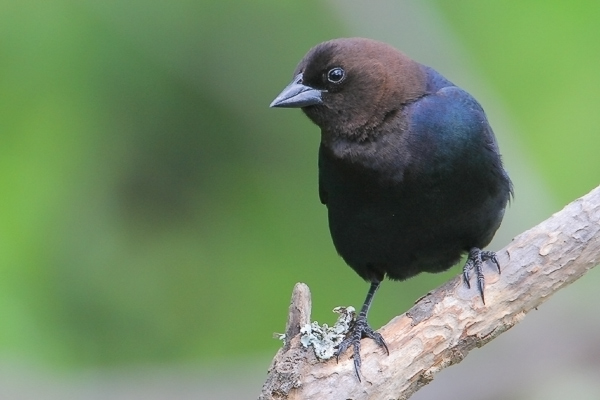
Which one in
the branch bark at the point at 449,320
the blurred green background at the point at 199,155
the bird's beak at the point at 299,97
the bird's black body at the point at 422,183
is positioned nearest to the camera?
the branch bark at the point at 449,320

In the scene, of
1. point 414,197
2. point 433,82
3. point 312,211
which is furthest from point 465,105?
point 312,211

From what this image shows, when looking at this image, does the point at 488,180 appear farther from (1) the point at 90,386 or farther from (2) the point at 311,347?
(1) the point at 90,386

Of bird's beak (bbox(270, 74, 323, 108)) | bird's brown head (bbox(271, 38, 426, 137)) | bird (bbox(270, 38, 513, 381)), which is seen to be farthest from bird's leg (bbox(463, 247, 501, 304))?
bird's beak (bbox(270, 74, 323, 108))

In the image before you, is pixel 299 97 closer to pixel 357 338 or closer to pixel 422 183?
pixel 422 183

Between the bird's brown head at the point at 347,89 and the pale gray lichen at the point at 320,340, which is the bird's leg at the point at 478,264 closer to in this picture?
the pale gray lichen at the point at 320,340

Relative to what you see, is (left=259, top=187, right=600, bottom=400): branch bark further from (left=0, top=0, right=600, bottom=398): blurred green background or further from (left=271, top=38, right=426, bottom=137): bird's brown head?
(left=0, top=0, right=600, bottom=398): blurred green background

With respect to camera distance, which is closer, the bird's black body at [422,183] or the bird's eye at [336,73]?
the bird's black body at [422,183]

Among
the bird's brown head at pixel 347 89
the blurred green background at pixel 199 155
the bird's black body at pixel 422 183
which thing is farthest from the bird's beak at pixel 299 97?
the blurred green background at pixel 199 155
